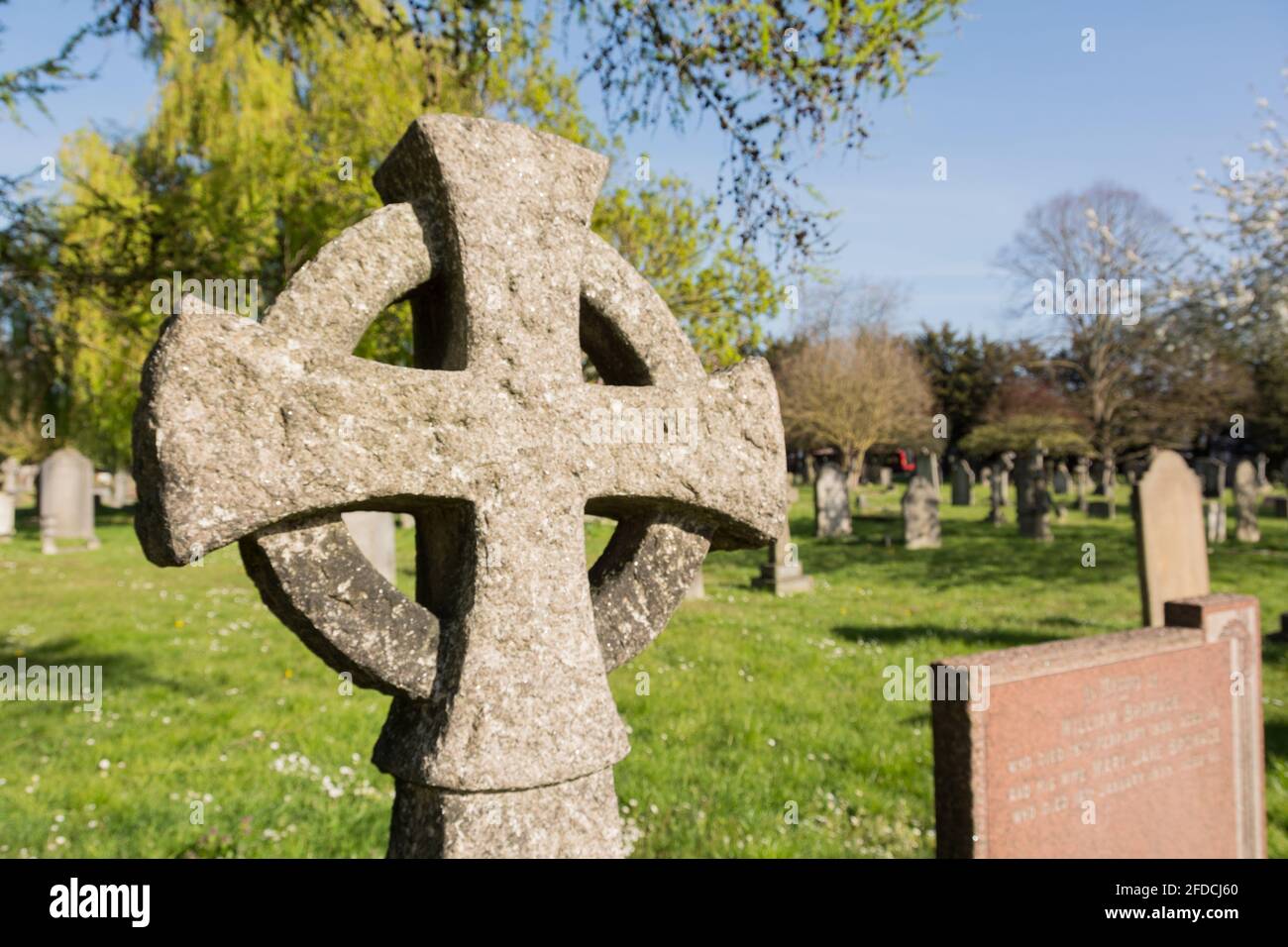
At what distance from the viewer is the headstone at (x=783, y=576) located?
1184 cm

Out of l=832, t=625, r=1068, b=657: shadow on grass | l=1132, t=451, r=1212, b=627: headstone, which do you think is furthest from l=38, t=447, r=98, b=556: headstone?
l=1132, t=451, r=1212, b=627: headstone

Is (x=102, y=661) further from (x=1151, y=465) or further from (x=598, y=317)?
(x=1151, y=465)

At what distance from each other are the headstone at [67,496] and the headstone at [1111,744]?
17732mm

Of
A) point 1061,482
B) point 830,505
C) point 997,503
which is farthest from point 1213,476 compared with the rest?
point 830,505

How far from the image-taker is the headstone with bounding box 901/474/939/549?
653 inches

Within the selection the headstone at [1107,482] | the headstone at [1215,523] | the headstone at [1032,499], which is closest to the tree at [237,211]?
the headstone at [1032,499]

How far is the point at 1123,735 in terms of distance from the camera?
376 cm

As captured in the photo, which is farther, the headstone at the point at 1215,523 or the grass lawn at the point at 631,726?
the headstone at the point at 1215,523

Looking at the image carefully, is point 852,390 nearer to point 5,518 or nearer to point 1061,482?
point 1061,482

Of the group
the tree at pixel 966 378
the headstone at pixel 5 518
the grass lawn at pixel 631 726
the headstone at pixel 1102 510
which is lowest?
the grass lawn at pixel 631 726

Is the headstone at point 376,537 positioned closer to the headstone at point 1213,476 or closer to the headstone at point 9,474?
the headstone at point 1213,476

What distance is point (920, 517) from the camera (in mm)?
16688

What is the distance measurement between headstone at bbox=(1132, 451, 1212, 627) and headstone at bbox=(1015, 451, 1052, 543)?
10441 mm

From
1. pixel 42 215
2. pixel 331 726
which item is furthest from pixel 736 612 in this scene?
pixel 42 215
